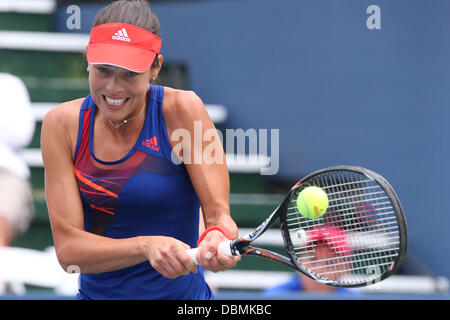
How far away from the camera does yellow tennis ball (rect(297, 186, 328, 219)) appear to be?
1476mm

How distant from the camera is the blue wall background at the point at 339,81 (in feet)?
10.8

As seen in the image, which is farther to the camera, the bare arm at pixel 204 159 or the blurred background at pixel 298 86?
the blurred background at pixel 298 86

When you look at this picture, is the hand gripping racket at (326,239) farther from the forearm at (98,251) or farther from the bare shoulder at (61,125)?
the bare shoulder at (61,125)

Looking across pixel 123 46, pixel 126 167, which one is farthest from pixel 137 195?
pixel 123 46

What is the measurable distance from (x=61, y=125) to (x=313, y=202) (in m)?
0.56

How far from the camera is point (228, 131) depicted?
3.79 meters

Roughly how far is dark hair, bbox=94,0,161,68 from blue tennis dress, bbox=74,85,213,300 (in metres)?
0.14

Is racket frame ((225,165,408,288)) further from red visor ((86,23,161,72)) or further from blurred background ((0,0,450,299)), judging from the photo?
blurred background ((0,0,450,299))

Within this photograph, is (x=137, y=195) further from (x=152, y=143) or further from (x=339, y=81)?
(x=339, y=81)

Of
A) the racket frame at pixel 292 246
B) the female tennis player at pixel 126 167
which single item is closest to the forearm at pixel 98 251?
the female tennis player at pixel 126 167

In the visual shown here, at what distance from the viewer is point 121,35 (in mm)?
1435

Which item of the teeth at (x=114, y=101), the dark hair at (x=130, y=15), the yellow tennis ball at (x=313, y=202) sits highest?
the dark hair at (x=130, y=15)

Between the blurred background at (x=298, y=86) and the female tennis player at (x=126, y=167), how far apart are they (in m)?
1.46
